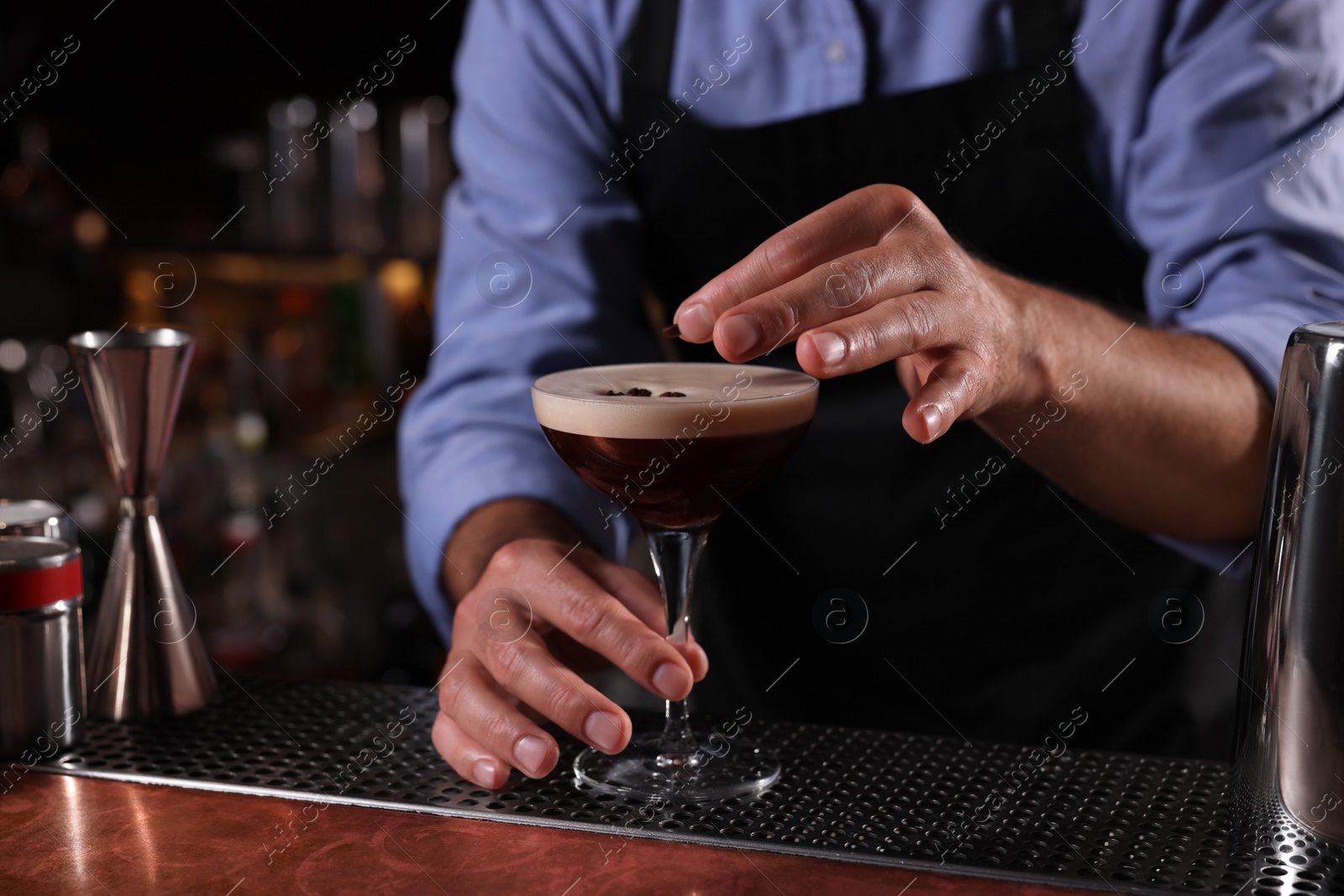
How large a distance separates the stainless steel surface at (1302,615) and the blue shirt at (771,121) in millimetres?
522

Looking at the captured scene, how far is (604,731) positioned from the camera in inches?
35.4

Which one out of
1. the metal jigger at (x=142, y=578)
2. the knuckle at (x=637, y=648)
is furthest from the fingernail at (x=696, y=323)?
the metal jigger at (x=142, y=578)

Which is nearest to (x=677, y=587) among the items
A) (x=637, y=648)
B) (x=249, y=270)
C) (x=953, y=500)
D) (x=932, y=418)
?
(x=637, y=648)

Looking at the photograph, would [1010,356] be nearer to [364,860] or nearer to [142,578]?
[364,860]

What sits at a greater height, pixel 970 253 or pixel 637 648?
pixel 970 253

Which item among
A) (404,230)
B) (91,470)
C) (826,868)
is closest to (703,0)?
(826,868)

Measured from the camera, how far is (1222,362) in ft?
4.09

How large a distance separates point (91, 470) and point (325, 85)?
1105 millimetres

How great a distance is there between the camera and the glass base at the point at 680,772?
912 millimetres

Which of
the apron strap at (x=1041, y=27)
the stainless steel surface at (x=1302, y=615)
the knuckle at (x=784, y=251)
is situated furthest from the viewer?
the apron strap at (x=1041, y=27)

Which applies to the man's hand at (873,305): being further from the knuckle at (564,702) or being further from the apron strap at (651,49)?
the apron strap at (651,49)

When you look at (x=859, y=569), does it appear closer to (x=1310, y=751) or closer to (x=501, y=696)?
(x=501, y=696)

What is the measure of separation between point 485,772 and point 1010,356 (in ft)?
1.78

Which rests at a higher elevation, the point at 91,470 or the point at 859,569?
the point at 91,470
